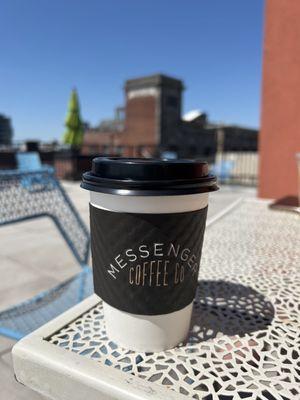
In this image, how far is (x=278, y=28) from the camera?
5.99 meters

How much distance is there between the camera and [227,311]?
201 centimetres

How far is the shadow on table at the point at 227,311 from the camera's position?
1790 mm

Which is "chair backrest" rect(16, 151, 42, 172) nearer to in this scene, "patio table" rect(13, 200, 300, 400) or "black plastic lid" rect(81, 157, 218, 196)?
"patio table" rect(13, 200, 300, 400)

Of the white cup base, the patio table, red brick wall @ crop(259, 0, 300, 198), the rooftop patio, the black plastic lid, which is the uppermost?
red brick wall @ crop(259, 0, 300, 198)

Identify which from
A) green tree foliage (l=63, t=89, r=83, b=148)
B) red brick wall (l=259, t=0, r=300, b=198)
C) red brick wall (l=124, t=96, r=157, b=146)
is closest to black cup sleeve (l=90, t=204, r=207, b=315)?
red brick wall (l=259, t=0, r=300, b=198)

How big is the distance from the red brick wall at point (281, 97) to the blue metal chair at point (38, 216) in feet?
14.5

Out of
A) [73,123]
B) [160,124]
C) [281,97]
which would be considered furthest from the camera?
[160,124]

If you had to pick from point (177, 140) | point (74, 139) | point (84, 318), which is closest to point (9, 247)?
point (84, 318)

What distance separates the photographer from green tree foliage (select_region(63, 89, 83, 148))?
89.0 feet

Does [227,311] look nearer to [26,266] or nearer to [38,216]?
[38,216]

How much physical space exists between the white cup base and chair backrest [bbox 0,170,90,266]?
59.0 inches

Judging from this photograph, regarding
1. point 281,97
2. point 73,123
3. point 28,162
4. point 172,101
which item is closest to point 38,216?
point 281,97

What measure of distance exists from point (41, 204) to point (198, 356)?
2.11m

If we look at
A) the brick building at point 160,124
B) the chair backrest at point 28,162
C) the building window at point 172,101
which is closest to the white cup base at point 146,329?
the chair backrest at point 28,162
